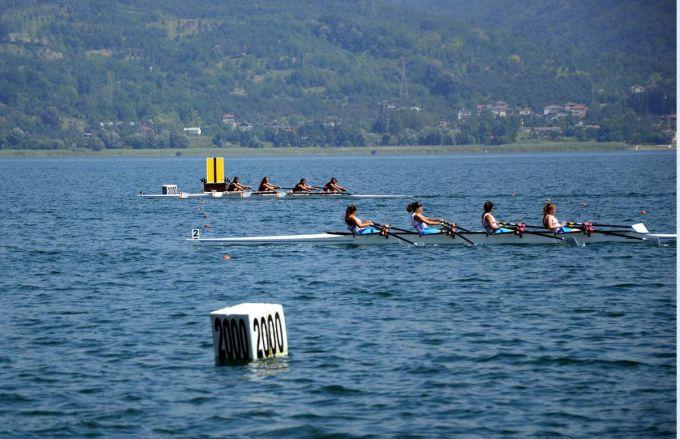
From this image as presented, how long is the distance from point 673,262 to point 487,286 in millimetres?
7708

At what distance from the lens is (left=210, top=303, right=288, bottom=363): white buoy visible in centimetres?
1958

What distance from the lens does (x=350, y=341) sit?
73.1 ft

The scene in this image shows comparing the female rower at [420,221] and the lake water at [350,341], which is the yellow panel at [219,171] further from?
the female rower at [420,221]

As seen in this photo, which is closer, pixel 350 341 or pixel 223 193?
pixel 350 341

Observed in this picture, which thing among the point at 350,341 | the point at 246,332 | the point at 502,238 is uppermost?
the point at 246,332

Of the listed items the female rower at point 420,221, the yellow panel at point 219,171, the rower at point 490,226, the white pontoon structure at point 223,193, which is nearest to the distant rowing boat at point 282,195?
the white pontoon structure at point 223,193

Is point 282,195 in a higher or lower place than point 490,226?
lower

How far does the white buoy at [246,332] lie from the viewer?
19.6m

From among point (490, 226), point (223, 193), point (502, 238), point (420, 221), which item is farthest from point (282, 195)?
point (490, 226)

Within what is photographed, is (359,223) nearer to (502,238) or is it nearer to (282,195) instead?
(502,238)

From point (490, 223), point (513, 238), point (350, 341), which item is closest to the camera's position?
point (350, 341)

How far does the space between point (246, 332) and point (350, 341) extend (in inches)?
125

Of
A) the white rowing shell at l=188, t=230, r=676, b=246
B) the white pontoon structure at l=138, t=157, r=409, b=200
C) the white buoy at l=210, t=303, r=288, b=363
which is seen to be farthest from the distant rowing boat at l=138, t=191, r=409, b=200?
the white buoy at l=210, t=303, r=288, b=363

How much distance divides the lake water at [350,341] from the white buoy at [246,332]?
30cm
